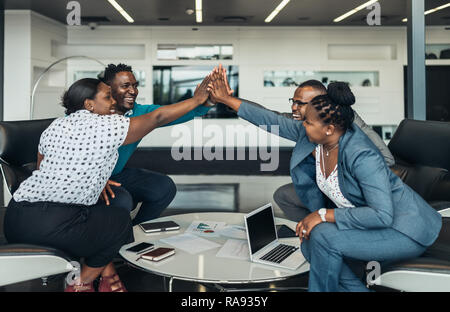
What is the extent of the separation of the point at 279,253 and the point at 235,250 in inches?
7.6

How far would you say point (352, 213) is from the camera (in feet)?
5.14

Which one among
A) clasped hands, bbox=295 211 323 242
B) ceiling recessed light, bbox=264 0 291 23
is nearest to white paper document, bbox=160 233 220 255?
clasped hands, bbox=295 211 323 242

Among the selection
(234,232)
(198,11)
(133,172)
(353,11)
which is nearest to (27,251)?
(234,232)

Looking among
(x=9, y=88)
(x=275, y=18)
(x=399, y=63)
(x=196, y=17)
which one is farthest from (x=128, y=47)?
(x=399, y=63)

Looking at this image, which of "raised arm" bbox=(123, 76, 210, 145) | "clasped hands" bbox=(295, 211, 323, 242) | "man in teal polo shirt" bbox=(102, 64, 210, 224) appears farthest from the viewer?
"man in teal polo shirt" bbox=(102, 64, 210, 224)

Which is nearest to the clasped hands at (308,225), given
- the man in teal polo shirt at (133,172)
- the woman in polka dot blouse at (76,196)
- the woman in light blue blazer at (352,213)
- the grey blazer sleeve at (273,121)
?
the woman in light blue blazer at (352,213)

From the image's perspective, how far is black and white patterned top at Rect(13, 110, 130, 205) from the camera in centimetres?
172

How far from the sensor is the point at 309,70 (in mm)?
8508

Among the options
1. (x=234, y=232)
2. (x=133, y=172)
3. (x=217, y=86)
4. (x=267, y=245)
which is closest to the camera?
(x=267, y=245)

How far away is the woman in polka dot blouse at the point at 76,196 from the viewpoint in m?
1.70

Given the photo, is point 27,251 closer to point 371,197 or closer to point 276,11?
point 371,197

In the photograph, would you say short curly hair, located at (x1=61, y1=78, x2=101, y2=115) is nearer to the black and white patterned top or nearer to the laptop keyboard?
the black and white patterned top

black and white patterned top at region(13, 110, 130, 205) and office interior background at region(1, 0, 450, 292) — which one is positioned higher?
office interior background at region(1, 0, 450, 292)

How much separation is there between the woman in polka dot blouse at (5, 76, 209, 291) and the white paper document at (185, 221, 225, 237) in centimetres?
37
